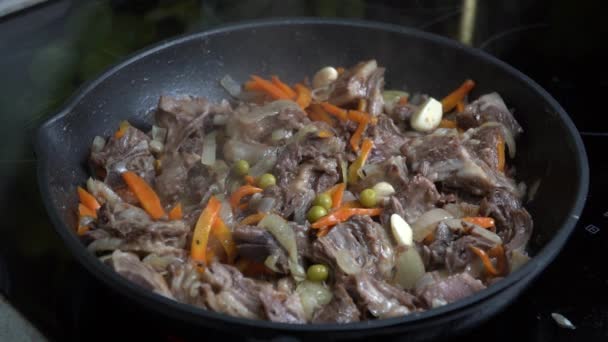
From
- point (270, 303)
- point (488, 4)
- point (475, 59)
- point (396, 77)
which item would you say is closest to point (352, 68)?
point (396, 77)

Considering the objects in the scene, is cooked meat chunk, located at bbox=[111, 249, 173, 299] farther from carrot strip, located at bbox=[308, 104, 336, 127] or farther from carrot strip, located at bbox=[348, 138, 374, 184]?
carrot strip, located at bbox=[308, 104, 336, 127]

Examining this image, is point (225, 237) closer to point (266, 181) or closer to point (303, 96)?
point (266, 181)

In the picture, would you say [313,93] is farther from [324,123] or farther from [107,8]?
[107,8]

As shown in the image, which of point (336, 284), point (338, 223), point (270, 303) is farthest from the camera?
point (338, 223)

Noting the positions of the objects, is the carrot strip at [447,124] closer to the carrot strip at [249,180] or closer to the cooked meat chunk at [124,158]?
the carrot strip at [249,180]

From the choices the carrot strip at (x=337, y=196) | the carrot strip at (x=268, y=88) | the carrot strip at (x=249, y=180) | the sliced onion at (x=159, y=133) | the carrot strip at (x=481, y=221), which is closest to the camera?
the carrot strip at (x=481, y=221)

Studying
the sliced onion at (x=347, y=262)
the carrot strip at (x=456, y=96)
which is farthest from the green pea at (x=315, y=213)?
the carrot strip at (x=456, y=96)

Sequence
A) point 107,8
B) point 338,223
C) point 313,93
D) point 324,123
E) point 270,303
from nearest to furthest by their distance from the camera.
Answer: point 270,303, point 338,223, point 324,123, point 313,93, point 107,8

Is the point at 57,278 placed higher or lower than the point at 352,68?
lower
